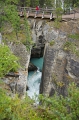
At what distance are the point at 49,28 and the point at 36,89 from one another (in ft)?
29.9

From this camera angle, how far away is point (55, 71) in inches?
1124

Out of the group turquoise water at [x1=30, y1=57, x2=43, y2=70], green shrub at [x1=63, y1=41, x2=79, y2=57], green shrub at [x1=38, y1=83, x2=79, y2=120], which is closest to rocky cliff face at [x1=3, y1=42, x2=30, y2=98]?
green shrub at [x1=38, y1=83, x2=79, y2=120]

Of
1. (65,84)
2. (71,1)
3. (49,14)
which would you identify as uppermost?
(71,1)

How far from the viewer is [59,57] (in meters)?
28.3

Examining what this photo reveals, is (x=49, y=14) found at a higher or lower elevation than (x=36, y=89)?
higher

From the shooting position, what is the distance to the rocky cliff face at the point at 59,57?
2700 cm

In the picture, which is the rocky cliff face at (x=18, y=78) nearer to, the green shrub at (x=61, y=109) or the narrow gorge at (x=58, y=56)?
the narrow gorge at (x=58, y=56)

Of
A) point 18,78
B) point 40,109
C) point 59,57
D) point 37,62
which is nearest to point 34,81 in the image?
point 37,62

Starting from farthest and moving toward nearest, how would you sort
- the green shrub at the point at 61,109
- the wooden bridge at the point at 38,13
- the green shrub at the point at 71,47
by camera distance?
the wooden bridge at the point at 38,13 → the green shrub at the point at 71,47 → the green shrub at the point at 61,109

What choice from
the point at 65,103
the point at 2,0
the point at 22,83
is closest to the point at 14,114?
the point at 65,103

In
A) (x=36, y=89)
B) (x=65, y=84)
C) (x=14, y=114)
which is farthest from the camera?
(x=36, y=89)

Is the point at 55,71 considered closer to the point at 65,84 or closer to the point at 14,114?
the point at 65,84

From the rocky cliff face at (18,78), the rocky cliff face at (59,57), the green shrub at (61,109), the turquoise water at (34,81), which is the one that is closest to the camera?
the green shrub at (61,109)

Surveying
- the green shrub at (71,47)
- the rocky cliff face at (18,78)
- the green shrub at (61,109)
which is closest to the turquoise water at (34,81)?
the rocky cliff face at (18,78)
